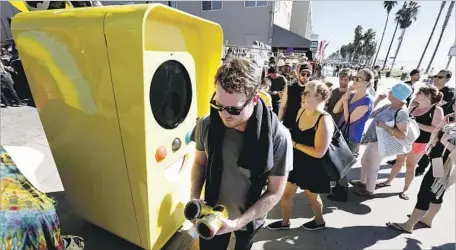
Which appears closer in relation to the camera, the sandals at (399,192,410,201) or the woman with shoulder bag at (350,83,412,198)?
the woman with shoulder bag at (350,83,412,198)

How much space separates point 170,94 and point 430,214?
3.33m

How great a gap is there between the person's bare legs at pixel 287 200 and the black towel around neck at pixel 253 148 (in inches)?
45.7

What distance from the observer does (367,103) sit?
3.08m

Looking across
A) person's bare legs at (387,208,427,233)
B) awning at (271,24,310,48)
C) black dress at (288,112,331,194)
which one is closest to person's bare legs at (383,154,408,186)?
person's bare legs at (387,208,427,233)

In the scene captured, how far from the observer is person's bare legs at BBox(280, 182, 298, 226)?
2502 millimetres

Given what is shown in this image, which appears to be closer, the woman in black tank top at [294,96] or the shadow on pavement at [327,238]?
the shadow on pavement at [327,238]

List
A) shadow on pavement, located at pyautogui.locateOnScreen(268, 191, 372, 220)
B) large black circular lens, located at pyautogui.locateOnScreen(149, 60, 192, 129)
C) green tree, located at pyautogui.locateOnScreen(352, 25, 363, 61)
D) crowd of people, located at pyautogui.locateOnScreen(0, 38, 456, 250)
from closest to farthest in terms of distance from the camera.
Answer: crowd of people, located at pyautogui.locateOnScreen(0, 38, 456, 250) → large black circular lens, located at pyautogui.locateOnScreen(149, 60, 192, 129) → shadow on pavement, located at pyautogui.locateOnScreen(268, 191, 372, 220) → green tree, located at pyautogui.locateOnScreen(352, 25, 363, 61)

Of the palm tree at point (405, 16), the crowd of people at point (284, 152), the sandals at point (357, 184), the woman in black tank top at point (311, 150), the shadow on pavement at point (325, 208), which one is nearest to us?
the crowd of people at point (284, 152)

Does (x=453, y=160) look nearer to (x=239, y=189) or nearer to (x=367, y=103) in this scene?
(x=367, y=103)

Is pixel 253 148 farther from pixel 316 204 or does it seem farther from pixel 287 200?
pixel 316 204

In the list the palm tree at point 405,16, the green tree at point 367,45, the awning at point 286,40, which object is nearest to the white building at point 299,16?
the awning at point 286,40

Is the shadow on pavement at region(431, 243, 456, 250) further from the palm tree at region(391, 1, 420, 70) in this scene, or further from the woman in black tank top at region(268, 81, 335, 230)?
the palm tree at region(391, 1, 420, 70)

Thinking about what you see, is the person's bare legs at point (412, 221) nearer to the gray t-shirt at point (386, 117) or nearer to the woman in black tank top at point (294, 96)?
the gray t-shirt at point (386, 117)

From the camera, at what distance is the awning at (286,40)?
1797 cm
